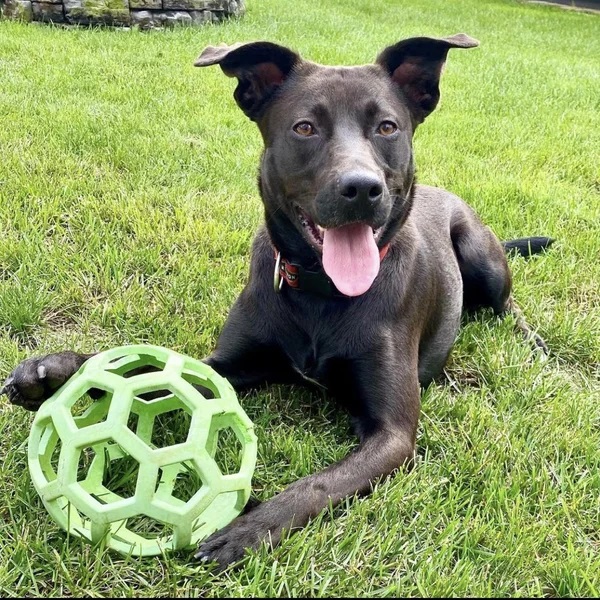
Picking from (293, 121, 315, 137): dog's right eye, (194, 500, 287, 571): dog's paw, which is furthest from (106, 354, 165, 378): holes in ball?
(293, 121, 315, 137): dog's right eye

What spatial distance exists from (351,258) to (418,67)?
93 cm

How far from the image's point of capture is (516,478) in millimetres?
2223

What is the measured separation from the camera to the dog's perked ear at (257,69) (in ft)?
8.49

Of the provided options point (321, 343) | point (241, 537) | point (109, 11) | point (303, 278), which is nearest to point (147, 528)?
→ point (241, 537)

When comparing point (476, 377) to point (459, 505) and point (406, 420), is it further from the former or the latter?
point (459, 505)

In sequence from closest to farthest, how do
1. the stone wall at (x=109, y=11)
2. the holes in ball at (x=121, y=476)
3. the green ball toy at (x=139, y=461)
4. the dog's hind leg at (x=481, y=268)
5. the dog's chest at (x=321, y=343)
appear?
the green ball toy at (x=139, y=461), the holes in ball at (x=121, y=476), the dog's chest at (x=321, y=343), the dog's hind leg at (x=481, y=268), the stone wall at (x=109, y=11)

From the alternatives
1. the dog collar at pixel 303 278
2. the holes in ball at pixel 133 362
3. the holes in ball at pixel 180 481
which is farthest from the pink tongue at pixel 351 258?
the holes in ball at pixel 180 481

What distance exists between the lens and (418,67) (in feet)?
9.11

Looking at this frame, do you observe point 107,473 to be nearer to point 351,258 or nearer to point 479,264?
point 351,258

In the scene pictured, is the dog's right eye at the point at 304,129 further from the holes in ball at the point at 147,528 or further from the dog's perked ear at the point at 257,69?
the holes in ball at the point at 147,528

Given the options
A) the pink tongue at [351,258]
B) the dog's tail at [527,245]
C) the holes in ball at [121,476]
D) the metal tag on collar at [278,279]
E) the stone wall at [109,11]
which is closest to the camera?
the holes in ball at [121,476]

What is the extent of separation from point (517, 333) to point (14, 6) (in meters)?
7.76

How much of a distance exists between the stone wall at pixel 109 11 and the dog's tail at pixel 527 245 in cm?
664

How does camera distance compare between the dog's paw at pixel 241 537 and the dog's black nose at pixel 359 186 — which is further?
the dog's black nose at pixel 359 186
